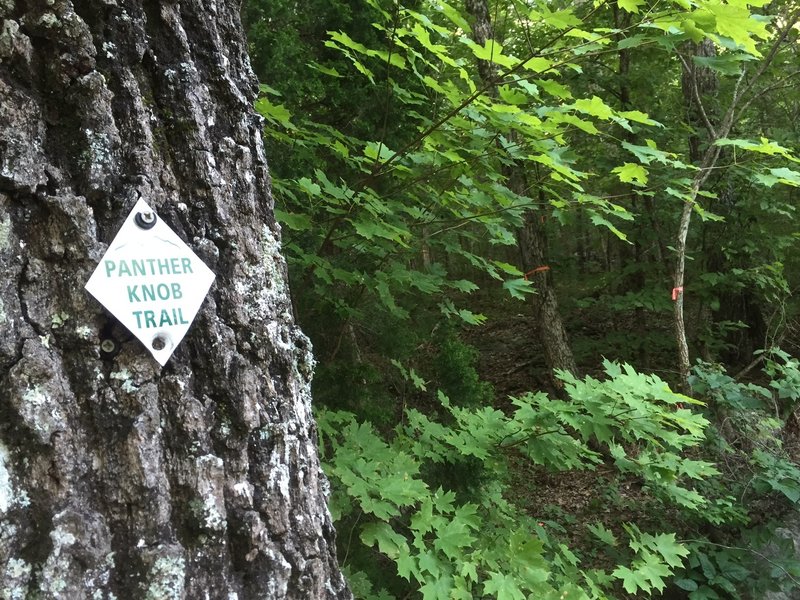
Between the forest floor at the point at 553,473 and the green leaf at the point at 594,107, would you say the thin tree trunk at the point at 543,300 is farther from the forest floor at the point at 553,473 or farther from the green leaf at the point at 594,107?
the green leaf at the point at 594,107

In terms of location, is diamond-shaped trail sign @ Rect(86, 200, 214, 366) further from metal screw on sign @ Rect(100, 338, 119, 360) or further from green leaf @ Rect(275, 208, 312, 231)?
green leaf @ Rect(275, 208, 312, 231)

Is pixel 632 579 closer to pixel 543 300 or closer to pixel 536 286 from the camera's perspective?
pixel 536 286

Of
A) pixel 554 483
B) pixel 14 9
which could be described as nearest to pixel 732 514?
pixel 554 483

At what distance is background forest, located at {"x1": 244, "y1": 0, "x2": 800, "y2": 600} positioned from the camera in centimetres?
Answer: 219

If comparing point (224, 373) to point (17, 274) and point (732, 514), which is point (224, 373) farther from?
point (732, 514)

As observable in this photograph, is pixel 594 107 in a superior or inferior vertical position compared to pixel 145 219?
superior

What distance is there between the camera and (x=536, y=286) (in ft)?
20.5

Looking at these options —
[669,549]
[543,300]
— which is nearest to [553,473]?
[543,300]

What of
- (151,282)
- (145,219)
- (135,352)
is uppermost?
(145,219)

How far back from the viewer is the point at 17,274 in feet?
2.69

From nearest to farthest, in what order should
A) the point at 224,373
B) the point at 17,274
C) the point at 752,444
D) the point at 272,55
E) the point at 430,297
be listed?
the point at 17,274
the point at 224,373
the point at 272,55
the point at 752,444
the point at 430,297

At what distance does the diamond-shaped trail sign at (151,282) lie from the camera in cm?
88

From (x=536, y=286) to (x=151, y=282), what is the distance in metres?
5.70

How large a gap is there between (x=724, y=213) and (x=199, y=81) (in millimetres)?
6043
